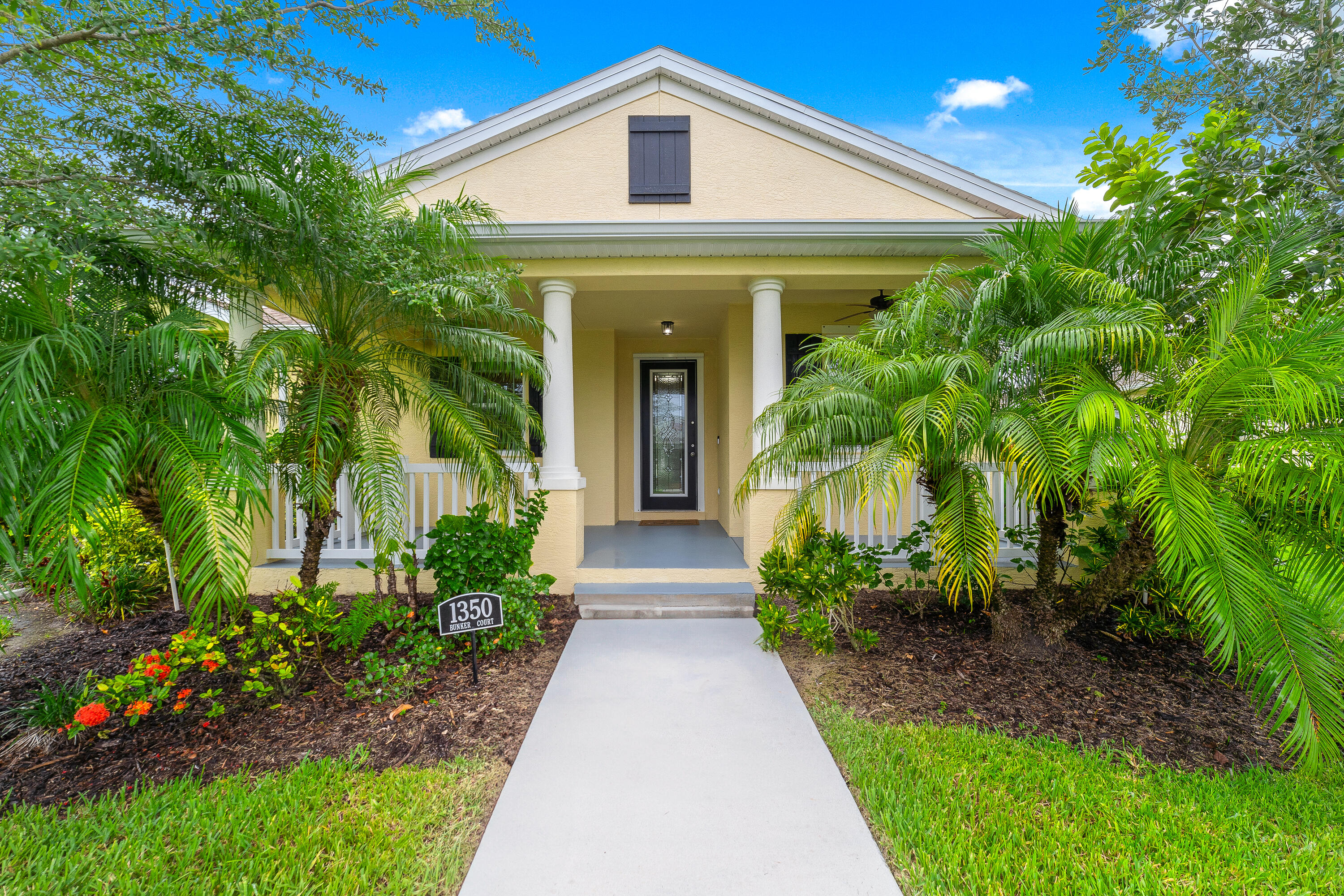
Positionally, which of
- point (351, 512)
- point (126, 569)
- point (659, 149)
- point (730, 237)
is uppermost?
point (659, 149)

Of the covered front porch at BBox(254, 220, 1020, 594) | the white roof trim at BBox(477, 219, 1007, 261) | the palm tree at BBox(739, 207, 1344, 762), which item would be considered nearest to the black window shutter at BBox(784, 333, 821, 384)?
the covered front porch at BBox(254, 220, 1020, 594)

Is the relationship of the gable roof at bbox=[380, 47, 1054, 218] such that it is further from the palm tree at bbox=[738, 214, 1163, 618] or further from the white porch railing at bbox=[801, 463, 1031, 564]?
the white porch railing at bbox=[801, 463, 1031, 564]

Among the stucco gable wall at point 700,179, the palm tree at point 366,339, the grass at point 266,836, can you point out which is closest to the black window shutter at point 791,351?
the stucco gable wall at point 700,179

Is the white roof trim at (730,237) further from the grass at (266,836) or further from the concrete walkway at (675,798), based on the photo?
the grass at (266,836)

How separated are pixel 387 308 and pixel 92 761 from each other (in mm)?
2719

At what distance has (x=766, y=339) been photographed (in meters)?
5.10

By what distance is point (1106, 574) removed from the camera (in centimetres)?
348

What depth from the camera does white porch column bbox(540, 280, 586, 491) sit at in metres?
4.94

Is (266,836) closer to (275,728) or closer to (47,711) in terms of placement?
(275,728)

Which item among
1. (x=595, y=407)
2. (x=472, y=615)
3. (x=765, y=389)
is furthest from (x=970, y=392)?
(x=595, y=407)

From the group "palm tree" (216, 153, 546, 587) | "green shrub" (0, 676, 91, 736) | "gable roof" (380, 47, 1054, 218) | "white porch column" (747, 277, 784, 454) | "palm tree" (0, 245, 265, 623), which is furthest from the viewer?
"gable roof" (380, 47, 1054, 218)

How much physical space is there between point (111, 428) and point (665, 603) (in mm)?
3511

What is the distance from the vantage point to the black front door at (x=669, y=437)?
8.02 meters

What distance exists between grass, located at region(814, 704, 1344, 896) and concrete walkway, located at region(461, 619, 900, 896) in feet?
0.71
